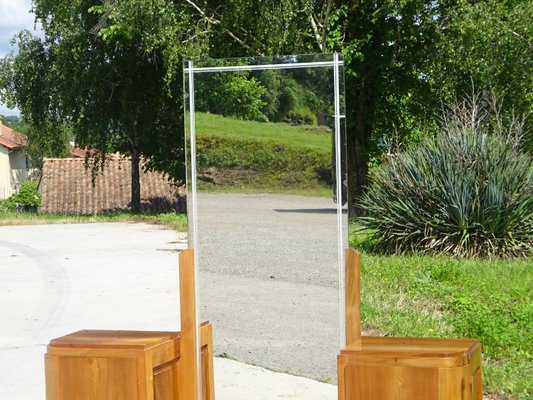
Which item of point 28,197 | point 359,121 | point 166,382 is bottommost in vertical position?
point 28,197

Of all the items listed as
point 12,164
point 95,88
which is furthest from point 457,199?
point 12,164

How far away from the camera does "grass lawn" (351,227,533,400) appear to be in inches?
261

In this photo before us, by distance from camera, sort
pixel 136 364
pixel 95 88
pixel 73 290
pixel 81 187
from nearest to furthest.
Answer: pixel 136 364 → pixel 73 290 → pixel 95 88 → pixel 81 187

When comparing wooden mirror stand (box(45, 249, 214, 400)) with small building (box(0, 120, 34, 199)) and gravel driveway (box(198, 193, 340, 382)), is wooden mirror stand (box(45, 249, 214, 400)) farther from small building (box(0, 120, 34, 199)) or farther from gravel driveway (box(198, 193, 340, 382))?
small building (box(0, 120, 34, 199))

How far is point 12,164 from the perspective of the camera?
286 feet

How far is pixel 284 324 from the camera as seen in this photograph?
178 inches

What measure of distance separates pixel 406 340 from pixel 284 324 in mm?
592

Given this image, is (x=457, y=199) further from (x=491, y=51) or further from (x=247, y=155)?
(x=491, y=51)

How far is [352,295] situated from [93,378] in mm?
1269

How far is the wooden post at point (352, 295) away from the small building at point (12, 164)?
257 feet

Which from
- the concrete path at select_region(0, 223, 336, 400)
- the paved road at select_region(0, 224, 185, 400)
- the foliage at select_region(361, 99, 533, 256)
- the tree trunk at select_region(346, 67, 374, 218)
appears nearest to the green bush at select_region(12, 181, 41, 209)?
the tree trunk at select_region(346, 67, 374, 218)

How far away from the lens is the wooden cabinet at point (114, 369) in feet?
13.8

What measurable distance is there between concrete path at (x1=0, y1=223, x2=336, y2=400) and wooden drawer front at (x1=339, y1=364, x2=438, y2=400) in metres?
0.45

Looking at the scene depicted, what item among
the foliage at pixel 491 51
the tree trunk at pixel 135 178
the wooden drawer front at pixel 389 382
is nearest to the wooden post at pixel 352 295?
the wooden drawer front at pixel 389 382
